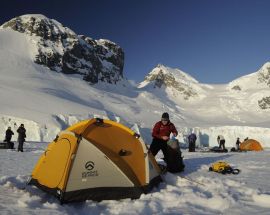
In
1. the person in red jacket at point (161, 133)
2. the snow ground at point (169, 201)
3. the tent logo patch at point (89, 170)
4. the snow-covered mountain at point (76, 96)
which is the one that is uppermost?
the snow-covered mountain at point (76, 96)

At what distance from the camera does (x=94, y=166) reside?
813cm

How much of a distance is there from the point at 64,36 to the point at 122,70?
4880cm

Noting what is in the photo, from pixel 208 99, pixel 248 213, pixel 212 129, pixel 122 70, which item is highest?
pixel 122 70

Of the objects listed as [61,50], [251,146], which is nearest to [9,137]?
[251,146]

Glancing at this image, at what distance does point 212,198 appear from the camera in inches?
302

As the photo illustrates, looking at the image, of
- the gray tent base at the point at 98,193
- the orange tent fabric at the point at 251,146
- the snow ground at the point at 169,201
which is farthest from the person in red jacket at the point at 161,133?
the orange tent fabric at the point at 251,146

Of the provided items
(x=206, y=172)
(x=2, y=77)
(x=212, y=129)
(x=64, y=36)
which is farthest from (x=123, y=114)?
(x=206, y=172)

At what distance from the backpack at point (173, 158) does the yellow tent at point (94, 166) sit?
2.09 m

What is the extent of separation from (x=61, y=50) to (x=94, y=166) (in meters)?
146

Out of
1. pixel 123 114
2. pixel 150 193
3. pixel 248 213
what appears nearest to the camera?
pixel 248 213

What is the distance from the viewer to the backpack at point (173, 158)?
37.2 ft

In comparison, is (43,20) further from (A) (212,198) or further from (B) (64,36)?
(A) (212,198)

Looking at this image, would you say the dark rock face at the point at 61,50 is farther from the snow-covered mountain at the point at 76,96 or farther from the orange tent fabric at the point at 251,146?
the orange tent fabric at the point at 251,146

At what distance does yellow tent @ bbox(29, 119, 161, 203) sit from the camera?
25.8 ft
